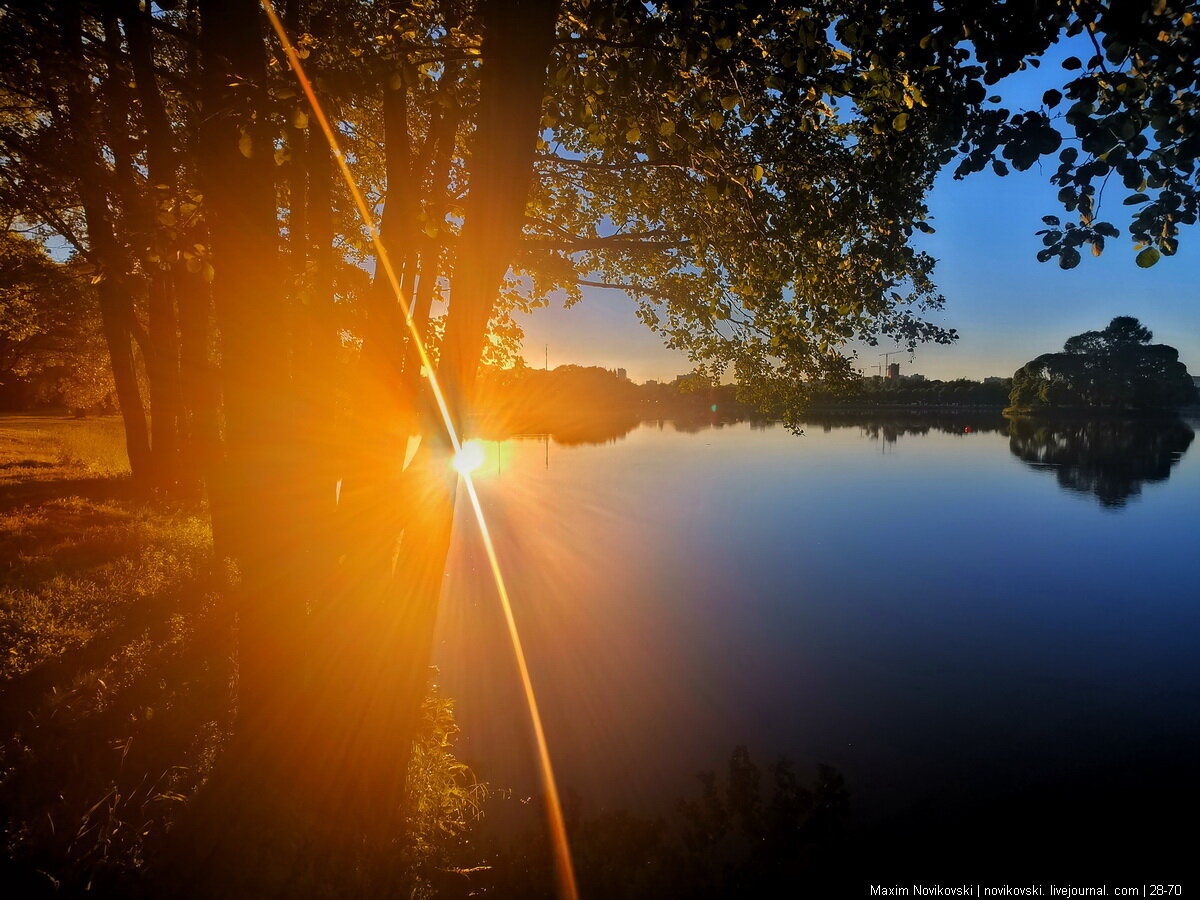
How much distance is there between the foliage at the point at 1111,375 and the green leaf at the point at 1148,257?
158601mm

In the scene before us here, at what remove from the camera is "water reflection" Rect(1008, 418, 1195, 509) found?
32.2m

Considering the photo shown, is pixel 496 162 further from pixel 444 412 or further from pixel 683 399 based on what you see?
pixel 683 399

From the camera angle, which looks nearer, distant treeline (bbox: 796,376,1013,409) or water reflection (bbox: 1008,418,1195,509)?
water reflection (bbox: 1008,418,1195,509)

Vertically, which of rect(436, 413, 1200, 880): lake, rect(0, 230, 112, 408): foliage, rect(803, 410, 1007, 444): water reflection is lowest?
rect(436, 413, 1200, 880): lake

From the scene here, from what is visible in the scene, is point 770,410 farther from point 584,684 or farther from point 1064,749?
point 1064,749

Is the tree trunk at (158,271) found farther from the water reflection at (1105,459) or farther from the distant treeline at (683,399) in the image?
the distant treeline at (683,399)

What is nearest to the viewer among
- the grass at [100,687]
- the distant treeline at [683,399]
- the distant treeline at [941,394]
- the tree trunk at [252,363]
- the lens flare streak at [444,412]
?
the lens flare streak at [444,412]

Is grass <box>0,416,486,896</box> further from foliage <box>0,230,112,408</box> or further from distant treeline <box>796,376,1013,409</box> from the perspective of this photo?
distant treeline <box>796,376,1013,409</box>

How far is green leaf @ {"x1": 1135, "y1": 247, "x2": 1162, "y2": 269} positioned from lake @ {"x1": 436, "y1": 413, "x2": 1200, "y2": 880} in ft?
21.1

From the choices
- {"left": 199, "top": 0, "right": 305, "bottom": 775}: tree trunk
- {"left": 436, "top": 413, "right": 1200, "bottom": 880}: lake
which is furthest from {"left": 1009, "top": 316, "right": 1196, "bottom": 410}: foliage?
{"left": 199, "top": 0, "right": 305, "bottom": 775}: tree trunk

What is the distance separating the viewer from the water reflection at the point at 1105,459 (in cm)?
3219

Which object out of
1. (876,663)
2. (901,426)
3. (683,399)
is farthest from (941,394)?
(876,663)

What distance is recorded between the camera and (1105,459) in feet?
152

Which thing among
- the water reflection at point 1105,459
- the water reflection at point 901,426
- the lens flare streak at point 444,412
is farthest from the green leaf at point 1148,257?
the water reflection at point 901,426
